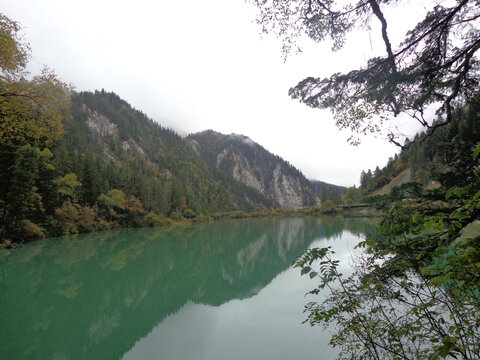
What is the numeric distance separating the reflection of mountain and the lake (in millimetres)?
33

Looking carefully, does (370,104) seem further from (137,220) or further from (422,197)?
(137,220)

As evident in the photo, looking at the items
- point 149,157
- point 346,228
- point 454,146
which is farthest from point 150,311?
point 149,157

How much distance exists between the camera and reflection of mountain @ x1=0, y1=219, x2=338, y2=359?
635 cm

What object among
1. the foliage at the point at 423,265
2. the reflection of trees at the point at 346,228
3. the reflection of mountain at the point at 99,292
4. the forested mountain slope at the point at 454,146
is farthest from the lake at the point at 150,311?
the reflection of trees at the point at 346,228

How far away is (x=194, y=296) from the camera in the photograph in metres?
10.6

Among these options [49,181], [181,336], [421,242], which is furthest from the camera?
[49,181]

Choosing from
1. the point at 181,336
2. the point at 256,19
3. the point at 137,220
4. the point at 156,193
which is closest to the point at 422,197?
the point at 256,19

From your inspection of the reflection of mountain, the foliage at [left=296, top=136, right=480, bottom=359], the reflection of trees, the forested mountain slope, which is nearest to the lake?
the reflection of mountain

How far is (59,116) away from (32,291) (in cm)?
806

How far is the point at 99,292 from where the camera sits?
10.3 metres

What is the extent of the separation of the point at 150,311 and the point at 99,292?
3.31 metres

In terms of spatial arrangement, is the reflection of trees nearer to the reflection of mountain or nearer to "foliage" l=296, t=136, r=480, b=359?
the reflection of mountain

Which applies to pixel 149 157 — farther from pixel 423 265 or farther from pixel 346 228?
pixel 423 265

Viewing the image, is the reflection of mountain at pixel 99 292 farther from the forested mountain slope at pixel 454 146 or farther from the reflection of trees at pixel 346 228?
the reflection of trees at pixel 346 228
